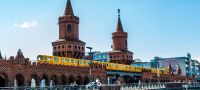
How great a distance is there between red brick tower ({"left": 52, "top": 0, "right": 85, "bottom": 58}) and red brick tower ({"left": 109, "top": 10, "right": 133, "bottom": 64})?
1859 centimetres

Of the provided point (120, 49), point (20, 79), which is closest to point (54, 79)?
point (20, 79)

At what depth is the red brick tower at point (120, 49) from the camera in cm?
9175

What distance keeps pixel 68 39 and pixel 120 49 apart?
23365 millimetres

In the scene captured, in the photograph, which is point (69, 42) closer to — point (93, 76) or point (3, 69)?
point (93, 76)

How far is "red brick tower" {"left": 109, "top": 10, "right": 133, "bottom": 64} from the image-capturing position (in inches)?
3612

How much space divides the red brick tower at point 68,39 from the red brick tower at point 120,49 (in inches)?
732

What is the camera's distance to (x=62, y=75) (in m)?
59.2

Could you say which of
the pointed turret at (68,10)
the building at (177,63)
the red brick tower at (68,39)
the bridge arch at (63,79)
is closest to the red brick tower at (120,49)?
the red brick tower at (68,39)

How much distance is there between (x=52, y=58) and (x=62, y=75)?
3753mm

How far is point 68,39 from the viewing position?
243 ft

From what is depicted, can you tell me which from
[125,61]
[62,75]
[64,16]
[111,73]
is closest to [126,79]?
[125,61]

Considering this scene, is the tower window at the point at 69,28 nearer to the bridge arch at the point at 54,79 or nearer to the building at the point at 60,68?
the building at the point at 60,68

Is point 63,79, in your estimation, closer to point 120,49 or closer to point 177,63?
point 120,49

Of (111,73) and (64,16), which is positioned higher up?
(64,16)
